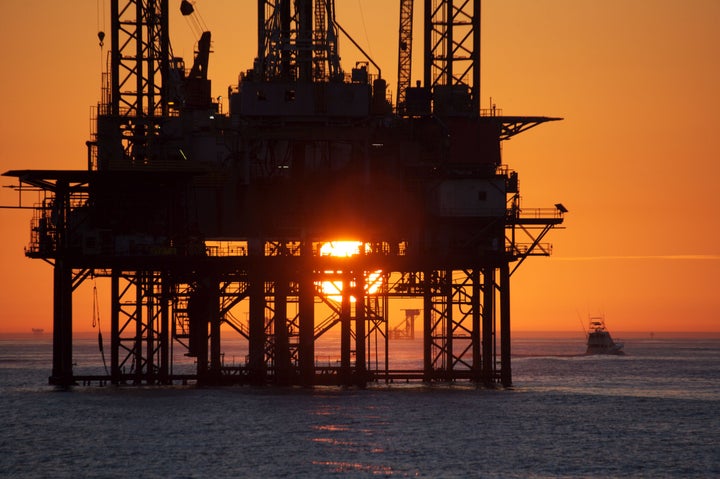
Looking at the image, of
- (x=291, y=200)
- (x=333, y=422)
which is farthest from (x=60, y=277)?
(x=333, y=422)

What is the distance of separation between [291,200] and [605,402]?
26670 millimetres

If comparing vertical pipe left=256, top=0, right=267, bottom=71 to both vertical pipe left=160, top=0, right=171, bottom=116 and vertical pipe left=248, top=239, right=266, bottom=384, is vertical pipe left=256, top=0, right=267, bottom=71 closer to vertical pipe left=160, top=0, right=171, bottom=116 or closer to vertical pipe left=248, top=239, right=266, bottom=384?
vertical pipe left=160, top=0, right=171, bottom=116

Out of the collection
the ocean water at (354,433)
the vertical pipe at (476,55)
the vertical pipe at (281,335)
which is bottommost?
the ocean water at (354,433)

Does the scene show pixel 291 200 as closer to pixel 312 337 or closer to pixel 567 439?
pixel 312 337

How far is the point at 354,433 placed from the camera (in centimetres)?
7869

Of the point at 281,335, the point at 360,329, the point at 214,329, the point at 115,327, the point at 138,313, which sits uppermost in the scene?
the point at 138,313

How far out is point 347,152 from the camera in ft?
332

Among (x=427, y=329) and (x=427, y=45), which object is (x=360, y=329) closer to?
(x=427, y=329)

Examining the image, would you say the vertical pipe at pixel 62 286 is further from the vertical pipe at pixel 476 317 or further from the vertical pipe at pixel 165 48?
the vertical pipe at pixel 476 317

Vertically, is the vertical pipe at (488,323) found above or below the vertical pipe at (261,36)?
below

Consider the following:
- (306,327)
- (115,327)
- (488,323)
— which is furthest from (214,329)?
(488,323)

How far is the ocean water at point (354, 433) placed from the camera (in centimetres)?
6788

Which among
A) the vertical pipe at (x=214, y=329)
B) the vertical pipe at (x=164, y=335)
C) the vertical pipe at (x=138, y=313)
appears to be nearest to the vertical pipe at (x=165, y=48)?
the vertical pipe at (x=138, y=313)

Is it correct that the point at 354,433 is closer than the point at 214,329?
Yes
